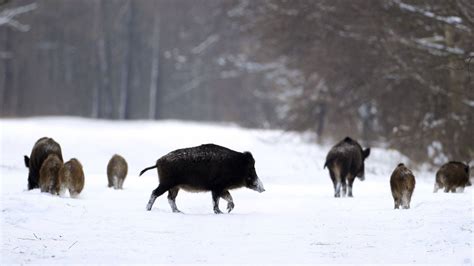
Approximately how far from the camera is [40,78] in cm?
7269

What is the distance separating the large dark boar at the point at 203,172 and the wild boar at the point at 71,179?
206 centimetres

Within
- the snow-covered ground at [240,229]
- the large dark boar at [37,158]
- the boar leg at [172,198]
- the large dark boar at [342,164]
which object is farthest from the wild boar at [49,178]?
the large dark boar at [342,164]

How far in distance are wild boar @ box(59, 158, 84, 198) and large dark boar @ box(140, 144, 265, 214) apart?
6.76 ft

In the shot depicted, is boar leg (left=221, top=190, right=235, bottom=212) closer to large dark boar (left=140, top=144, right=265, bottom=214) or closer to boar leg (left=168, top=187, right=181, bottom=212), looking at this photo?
large dark boar (left=140, top=144, right=265, bottom=214)

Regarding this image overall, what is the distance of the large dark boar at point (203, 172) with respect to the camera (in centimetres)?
1227

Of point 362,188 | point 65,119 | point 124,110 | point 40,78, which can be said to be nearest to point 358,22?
point 362,188

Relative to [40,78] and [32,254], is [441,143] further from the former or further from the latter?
[40,78]

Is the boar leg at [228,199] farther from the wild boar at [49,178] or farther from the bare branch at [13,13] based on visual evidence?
the bare branch at [13,13]

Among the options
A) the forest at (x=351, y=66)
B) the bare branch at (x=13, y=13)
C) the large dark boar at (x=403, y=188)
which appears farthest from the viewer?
the bare branch at (x=13, y=13)

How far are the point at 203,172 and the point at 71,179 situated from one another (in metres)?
2.72

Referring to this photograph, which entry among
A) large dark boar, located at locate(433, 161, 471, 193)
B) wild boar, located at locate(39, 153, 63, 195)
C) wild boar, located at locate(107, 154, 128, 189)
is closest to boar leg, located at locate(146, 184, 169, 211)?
wild boar, located at locate(39, 153, 63, 195)

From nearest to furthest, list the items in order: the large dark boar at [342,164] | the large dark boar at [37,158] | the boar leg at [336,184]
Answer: the large dark boar at [37,158]
the boar leg at [336,184]
the large dark boar at [342,164]

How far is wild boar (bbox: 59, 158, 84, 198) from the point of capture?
1362 centimetres

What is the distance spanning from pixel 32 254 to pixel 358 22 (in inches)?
784
